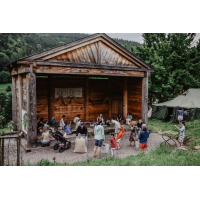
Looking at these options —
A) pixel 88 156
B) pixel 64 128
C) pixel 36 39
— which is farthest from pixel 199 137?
pixel 36 39

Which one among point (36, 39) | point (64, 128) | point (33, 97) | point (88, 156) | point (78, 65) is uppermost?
point (36, 39)

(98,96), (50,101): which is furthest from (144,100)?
(50,101)

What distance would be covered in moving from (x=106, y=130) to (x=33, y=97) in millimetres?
5241

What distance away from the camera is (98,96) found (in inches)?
601

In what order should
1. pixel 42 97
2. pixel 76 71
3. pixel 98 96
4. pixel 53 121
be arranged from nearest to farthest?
pixel 76 71 < pixel 53 121 < pixel 42 97 < pixel 98 96

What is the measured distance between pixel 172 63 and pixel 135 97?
700 cm

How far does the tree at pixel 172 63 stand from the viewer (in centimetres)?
1778

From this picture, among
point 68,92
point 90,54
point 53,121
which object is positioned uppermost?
point 90,54

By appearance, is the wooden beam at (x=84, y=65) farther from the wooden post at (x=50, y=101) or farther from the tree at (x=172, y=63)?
the tree at (x=172, y=63)

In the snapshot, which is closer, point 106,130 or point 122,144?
point 122,144

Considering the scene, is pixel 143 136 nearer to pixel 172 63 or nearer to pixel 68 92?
pixel 68 92

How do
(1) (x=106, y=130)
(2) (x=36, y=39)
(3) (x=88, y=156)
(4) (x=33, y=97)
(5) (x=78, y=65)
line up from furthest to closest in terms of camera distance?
(2) (x=36, y=39) → (1) (x=106, y=130) → (5) (x=78, y=65) → (4) (x=33, y=97) → (3) (x=88, y=156)

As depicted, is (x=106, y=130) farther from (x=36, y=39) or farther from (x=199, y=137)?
(x=36, y=39)

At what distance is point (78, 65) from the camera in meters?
10.3
